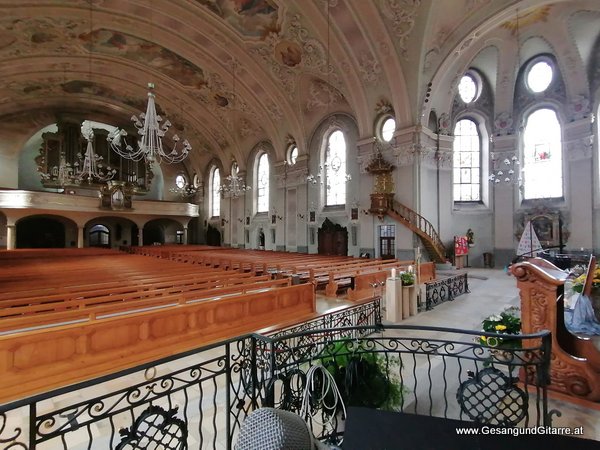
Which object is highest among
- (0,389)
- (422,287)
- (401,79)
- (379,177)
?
(401,79)

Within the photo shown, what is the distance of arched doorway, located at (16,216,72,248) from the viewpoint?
2145 cm

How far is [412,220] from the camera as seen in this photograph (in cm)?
1305

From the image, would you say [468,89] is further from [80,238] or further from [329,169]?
[80,238]

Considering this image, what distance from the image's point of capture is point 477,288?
31.7ft

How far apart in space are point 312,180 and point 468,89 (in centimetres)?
982

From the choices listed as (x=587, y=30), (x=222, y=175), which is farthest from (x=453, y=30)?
(x=222, y=175)

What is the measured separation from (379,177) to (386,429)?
13362 millimetres

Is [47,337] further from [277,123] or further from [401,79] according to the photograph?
[277,123]

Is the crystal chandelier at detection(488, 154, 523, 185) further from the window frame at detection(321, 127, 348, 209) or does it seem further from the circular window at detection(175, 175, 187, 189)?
the circular window at detection(175, 175, 187, 189)

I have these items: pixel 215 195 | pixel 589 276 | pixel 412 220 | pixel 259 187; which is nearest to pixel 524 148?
pixel 412 220

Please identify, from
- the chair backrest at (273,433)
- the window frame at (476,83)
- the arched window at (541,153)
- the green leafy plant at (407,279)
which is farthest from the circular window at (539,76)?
the chair backrest at (273,433)

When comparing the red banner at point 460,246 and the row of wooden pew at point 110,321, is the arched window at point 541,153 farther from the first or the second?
the row of wooden pew at point 110,321

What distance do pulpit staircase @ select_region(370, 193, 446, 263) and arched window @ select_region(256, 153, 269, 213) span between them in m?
9.55

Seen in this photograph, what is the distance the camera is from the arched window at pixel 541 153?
1393 centimetres
